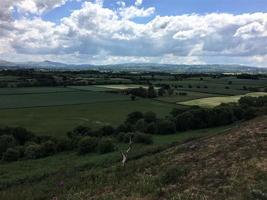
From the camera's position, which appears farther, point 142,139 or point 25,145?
point 25,145

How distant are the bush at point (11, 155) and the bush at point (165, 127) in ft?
88.1

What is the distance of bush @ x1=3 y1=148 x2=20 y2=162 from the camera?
1973 inches

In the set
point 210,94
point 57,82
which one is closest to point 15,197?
point 210,94

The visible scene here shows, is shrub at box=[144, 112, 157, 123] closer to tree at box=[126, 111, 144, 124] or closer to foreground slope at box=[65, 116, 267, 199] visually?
tree at box=[126, 111, 144, 124]

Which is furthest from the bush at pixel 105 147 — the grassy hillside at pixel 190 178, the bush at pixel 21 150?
the grassy hillside at pixel 190 178

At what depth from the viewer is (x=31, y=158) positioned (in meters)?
49.8

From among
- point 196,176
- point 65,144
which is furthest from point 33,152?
point 196,176

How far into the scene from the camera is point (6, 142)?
55.2 meters

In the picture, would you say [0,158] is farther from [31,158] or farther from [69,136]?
[69,136]

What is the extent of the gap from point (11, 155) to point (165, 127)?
2815 cm

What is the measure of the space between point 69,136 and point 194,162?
45.1 m

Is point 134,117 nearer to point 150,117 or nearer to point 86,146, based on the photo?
point 150,117

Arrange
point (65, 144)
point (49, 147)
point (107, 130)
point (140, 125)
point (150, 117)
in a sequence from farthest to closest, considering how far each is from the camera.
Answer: point (150, 117) < point (140, 125) < point (107, 130) < point (65, 144) < point (49, 147)

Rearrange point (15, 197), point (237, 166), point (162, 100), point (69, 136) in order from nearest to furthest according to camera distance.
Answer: point (237, 166), point (15, 197), point (69, 136), point (162, 100)
